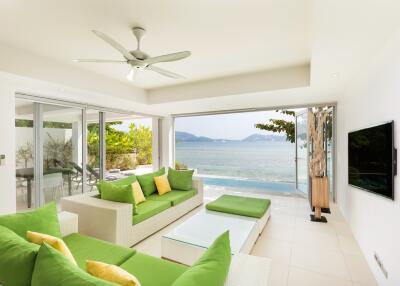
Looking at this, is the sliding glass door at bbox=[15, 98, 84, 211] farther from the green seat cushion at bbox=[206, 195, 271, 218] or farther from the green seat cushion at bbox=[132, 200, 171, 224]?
the green seat cushion at bbox=[206, 195, 271, 218]

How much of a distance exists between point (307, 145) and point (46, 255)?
5031 mm

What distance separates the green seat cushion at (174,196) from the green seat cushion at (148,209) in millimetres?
137

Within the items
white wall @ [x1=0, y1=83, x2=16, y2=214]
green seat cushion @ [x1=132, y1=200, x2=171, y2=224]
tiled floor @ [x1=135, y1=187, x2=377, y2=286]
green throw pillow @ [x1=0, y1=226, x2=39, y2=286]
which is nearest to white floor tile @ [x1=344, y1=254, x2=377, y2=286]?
tiled floor @ [x1=135, y1=187, x2=377, y2=286]

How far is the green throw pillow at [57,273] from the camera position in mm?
815

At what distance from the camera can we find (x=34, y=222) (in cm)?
162

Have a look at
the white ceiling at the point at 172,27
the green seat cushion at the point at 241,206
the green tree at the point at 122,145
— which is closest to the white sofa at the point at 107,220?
the green seat cushion at the point at 241,206

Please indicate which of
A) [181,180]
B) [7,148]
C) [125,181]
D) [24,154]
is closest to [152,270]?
[125,181]

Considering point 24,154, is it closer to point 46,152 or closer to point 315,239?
point 46,152

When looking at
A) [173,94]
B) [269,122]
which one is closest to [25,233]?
[173,94]

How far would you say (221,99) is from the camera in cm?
427

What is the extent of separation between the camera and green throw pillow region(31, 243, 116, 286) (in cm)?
82

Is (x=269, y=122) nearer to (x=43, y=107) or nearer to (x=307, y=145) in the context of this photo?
(x=307, y=145)

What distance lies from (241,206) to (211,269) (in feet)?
7.16

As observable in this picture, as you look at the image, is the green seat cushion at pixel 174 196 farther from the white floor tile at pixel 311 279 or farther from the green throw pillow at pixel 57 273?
the green throw pillow at pixel 57 273
